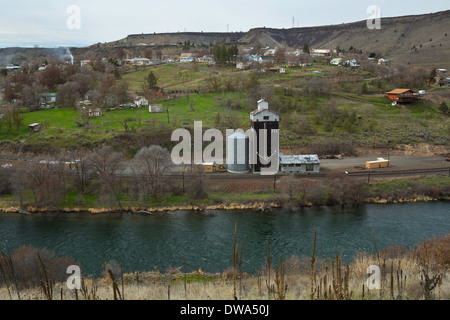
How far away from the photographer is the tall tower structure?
27.7 meters

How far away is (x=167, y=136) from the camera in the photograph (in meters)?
34.4

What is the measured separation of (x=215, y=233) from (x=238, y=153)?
9667 mm

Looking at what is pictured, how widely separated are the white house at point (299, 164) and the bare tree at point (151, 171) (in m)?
8.91

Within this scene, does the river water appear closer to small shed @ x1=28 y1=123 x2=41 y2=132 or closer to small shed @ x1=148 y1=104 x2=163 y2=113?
small shed @ x1=28 y1=123 x2=41 y2=132

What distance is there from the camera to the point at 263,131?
91.6 feet

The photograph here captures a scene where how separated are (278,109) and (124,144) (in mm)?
18505

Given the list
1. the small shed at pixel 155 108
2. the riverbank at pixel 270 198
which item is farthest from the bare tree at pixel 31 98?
the riverbank at pixel 270 198

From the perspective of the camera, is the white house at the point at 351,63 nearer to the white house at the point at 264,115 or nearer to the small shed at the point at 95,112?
the white house at the point at 264,115

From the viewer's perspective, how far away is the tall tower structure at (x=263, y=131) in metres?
27.7

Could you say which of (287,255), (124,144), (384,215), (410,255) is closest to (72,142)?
(124,144)

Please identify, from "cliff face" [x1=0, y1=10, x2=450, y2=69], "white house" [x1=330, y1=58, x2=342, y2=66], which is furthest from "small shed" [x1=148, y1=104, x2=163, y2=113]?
"cliff face" [x1=0, y1=10, x2=450, y2=69]

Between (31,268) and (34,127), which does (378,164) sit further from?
(34,127)

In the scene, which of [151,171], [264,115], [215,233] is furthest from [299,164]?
[151,171]
